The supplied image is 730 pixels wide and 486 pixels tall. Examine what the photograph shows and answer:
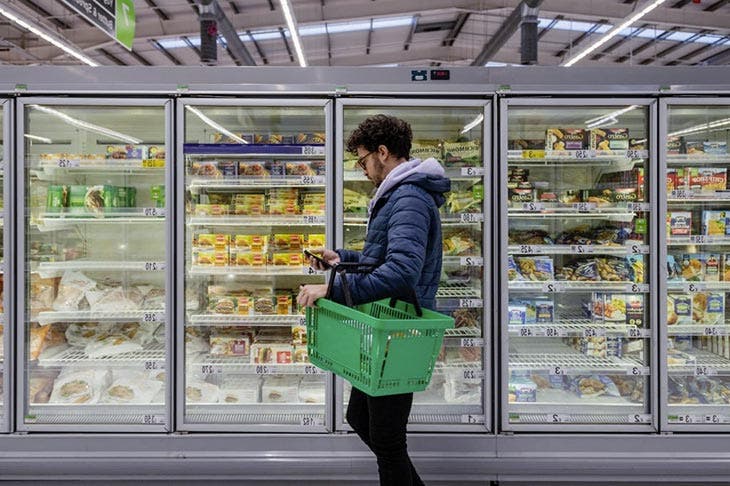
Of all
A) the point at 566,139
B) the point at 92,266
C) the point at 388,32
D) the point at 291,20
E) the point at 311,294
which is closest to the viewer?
the point at 311,294

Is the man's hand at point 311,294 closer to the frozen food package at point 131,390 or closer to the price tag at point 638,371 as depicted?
the frozen food package at point 131,390

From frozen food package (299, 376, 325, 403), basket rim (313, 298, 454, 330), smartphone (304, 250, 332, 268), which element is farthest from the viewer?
frozen food package (299, 376, 325, 403)

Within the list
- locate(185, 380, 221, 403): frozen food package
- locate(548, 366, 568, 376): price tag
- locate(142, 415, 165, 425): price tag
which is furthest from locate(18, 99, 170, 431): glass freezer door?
locate(548, 366, 568, 376): price tag

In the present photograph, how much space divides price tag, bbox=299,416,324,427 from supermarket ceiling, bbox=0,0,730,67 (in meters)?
6.36

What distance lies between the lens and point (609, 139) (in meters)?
2.92

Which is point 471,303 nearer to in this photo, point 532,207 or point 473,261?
point 473,261

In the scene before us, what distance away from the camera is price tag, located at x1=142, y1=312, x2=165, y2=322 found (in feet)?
9.05

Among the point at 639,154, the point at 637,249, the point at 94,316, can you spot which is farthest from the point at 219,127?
the point at 637,249

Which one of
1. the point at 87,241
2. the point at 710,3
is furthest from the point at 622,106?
the point at 710,3

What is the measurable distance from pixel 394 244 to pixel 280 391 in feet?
5.97

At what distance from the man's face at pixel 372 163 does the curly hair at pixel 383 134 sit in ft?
0.06

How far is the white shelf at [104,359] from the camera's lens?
2.83 meters

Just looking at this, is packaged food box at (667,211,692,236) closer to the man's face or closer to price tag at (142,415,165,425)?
the man's face

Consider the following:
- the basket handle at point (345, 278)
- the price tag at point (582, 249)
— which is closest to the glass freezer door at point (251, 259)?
the basket handle at point (345, 278)
